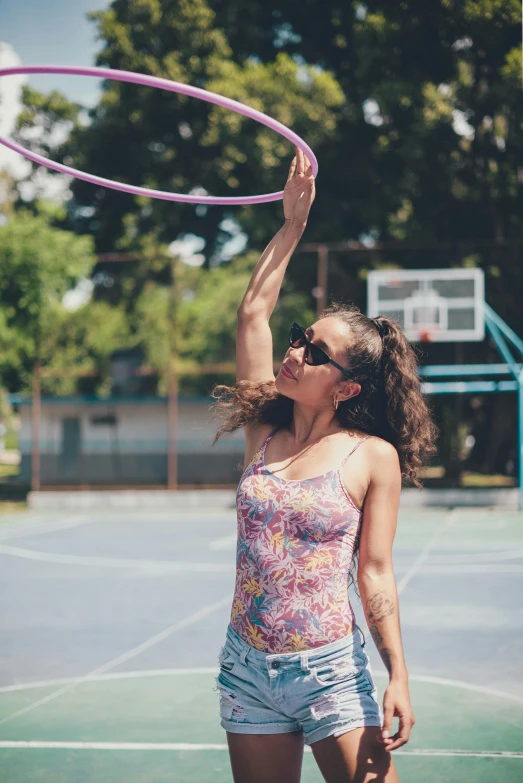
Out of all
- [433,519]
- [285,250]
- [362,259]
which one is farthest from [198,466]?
[285,250]

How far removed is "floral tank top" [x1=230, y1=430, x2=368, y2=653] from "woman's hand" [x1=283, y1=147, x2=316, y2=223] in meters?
0.99

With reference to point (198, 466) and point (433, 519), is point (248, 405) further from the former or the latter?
point (198, 466)

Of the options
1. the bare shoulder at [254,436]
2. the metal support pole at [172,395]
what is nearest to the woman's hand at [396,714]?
the bare shoulder at [254,436]

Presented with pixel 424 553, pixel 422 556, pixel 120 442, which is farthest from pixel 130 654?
pixel 120 442

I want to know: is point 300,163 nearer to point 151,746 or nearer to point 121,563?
point 151,746

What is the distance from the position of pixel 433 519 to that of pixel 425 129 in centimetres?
1161

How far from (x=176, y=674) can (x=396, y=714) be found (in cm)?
459

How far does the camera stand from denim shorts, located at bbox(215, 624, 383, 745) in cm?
246

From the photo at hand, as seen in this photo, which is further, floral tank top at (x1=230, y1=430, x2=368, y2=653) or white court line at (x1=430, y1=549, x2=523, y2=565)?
white court line at (x1=430, y1=549, x2=523, y2=565)

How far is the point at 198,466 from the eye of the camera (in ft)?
88.6

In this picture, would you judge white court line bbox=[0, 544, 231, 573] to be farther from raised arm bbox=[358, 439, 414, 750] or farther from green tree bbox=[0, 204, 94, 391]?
raised arm bbox=[358, 439, 414, 750]

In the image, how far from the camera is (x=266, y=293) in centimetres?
308

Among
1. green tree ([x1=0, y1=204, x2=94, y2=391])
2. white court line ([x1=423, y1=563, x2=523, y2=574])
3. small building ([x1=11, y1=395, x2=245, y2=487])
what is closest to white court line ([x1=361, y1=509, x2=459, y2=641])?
white court line ([x1=423, y1=563, x2=523, y2=574])

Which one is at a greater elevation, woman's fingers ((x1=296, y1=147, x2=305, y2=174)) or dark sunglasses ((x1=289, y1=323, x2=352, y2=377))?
woman's fingers ((x1=296, y1=147, x2=305, y2=174))
